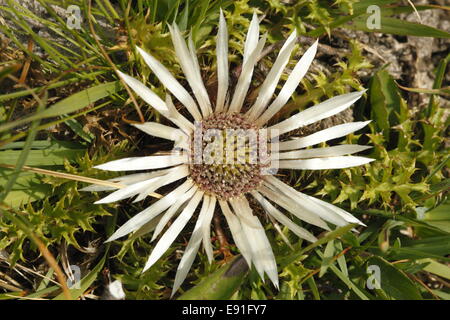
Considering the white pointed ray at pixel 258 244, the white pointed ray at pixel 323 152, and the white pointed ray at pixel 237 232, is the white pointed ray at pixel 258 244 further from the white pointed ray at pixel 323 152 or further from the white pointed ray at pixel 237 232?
the white pointed ray at pixel 323 152

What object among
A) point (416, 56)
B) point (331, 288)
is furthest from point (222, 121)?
point (416, 56)

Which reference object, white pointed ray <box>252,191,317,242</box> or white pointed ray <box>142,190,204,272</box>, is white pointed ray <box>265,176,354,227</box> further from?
white pointed ray <box>142,190,204,272</box>

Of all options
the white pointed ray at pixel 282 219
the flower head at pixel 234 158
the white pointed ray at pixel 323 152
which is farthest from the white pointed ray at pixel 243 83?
the white pointed ray at pixel 282 219

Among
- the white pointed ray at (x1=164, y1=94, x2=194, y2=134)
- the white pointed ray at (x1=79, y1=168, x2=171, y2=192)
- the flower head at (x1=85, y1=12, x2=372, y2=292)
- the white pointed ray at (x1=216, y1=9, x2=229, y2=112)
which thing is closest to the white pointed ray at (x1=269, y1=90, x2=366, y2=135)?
the flower head at (x1=85, y1=12, x2=372, y2=292)

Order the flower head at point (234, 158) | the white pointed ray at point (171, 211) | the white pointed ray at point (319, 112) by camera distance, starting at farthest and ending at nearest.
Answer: the white pointed ray at point (319, 112) → the flower head at point (234, 158) → the white pointed ray at point (171, 211)

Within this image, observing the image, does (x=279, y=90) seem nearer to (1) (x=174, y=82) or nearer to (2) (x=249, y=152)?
(2) (x=249, y=152)

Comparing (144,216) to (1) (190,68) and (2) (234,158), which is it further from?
(1) (190,68)
